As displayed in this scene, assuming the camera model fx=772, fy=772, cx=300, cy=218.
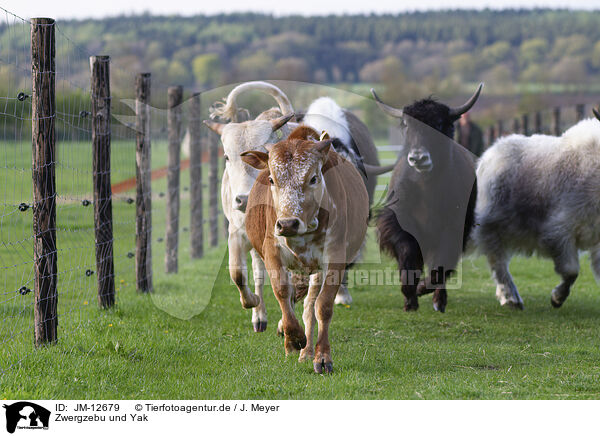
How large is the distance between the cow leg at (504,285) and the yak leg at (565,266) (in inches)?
18.0

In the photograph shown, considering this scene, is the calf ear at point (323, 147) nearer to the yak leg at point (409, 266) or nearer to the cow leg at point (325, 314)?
the cow leg at point (325, 314)

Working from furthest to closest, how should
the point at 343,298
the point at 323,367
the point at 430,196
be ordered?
the point at 343,298 → the point at 430,196 → the point at 323,367

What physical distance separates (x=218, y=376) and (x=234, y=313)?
94.6 inches

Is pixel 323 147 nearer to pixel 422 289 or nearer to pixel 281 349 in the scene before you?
pixel 281 349

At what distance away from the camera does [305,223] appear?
15.8ft

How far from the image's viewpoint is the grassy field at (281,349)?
15.7ft

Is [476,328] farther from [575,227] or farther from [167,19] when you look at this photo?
[167,19]

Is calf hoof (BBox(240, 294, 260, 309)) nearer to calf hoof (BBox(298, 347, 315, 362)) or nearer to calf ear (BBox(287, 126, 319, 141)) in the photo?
calf hoof (BBox(298, 347, 315, 362))

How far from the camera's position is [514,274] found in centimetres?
1072

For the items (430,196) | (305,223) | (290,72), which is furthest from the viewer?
(290,72)

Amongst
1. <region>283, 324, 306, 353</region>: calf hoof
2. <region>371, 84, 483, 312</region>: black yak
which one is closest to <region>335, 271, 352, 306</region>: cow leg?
<region>371, 84, 483, 312</region>: black yak

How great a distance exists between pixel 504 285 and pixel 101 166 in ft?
14.5

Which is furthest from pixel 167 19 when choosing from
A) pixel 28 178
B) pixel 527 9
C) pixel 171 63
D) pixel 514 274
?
pixel 514 274

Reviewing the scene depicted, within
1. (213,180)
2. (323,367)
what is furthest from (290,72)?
(323,367)
